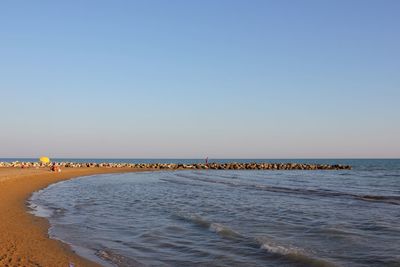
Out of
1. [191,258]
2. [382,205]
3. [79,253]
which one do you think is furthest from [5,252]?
[382,205]

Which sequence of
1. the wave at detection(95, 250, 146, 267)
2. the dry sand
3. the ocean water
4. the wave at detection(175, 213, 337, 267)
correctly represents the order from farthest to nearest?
the ocean water
the wave at detection(175, 213, 337, 267)
the wave at detection(95, 250, 146, 267)
the dry sand

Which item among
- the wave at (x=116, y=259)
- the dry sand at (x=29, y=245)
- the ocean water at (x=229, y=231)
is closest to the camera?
the dry sand at (x=29, y=245)

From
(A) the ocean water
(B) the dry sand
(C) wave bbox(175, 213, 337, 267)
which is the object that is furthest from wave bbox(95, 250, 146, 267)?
(C) wave bbox(175, 213, 337, 267)

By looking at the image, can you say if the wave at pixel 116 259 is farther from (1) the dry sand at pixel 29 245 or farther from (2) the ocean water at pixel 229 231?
(1) the dry sand at pixel 29 245

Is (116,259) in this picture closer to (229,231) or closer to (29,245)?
(29,245)

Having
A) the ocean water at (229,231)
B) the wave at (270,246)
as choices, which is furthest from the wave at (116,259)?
the wave at (270,246)

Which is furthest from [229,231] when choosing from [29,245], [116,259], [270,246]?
[29,245]

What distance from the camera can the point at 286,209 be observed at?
18.9 metres

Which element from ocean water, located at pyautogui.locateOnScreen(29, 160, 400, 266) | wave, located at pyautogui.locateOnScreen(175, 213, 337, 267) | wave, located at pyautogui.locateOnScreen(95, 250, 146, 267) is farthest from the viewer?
ocean water, located at pyautogui.locateOnScreen(29, 160, 400, 266)

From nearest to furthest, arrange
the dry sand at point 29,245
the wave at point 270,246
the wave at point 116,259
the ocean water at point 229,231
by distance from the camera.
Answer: the dry sand at point 29,245 → the wave at point 116,259 → the wave at point 270,246 → the ocean water at point 229,231

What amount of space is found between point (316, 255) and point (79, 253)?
5.84m

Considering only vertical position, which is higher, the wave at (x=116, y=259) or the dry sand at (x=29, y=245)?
the dry sand at (x=29, y=245)

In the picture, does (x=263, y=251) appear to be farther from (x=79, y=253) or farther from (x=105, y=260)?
(x=79, y=253)

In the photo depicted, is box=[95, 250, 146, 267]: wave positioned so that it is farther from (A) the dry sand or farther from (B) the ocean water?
(A) the dry sand
